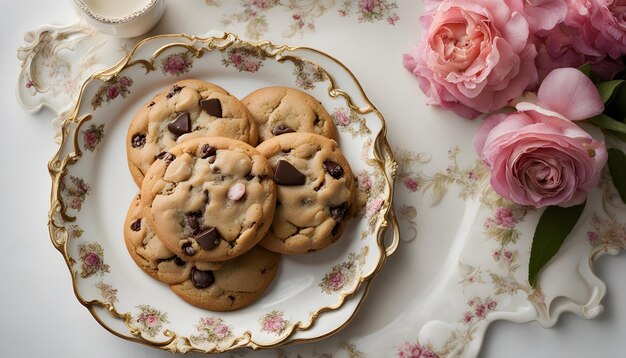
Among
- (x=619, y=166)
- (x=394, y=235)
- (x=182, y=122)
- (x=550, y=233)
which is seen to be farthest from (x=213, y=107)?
(x=619, y=166)

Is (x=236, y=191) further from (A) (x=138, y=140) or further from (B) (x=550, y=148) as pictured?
(B) (x=550, y=148)

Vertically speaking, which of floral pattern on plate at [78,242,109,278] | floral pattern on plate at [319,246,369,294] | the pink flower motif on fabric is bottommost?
the pink flower motif on fabric

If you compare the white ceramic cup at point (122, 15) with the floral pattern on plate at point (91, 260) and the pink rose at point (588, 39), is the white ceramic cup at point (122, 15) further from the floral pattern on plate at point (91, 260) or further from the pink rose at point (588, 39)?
the pink rose at point (588, 39)

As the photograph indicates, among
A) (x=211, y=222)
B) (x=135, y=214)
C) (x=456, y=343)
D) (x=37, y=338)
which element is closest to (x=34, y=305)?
(x=37, y=338)

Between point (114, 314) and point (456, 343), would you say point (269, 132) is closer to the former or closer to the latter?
point (114, 314)

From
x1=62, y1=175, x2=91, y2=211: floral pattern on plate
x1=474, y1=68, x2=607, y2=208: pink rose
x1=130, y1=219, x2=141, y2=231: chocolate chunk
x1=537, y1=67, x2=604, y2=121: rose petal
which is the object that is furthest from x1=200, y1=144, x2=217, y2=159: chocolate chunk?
x1=537, y1=67, x2=604, y2=121: rose petal

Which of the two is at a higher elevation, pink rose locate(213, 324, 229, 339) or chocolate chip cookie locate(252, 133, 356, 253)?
chocolate chip cookie locate(252, 133, 356, 253)

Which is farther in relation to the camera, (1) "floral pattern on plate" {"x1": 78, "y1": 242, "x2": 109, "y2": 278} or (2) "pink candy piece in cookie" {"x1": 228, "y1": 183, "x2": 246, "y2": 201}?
(1) "floral pattern on plate" {"x1": 78, "y1": 242, "x2": 109, "y2": 278}

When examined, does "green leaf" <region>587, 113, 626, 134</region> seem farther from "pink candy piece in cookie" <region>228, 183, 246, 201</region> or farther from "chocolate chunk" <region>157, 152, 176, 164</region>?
"chocolate chunk" <region>157, 152, 176, 164</region>
